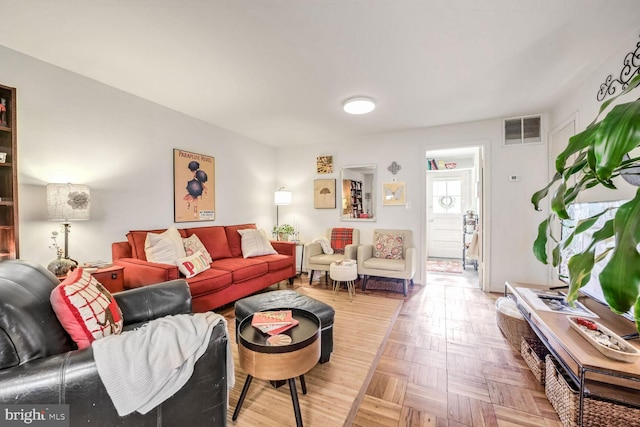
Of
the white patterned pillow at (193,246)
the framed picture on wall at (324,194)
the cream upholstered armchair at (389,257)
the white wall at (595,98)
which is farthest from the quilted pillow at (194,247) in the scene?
the white wall at (595,98)

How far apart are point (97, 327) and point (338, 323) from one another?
6.52 ft

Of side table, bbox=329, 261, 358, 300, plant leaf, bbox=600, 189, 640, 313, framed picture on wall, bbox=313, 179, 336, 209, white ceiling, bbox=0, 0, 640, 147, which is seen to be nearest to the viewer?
plant leaf, bbox=600, 189, 640, 313

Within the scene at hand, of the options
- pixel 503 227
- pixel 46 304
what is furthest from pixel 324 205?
pixel 46 304

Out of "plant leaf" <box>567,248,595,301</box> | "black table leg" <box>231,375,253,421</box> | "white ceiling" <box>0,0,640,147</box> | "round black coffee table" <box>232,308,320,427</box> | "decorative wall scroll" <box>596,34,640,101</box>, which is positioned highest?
"white ceiling" <box>0,0,640,147</box>

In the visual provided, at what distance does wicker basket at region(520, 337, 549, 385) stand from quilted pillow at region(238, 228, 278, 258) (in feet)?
9.53

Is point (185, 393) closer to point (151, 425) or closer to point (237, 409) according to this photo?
point (151, 425)

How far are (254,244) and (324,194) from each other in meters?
1.61

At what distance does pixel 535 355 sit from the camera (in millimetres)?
1774

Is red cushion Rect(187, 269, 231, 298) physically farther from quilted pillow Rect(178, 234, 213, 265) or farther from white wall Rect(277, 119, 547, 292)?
white wall Rect(277, 119, 547, 292)

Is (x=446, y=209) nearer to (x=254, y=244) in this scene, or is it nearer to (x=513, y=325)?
(x=513, y=325)

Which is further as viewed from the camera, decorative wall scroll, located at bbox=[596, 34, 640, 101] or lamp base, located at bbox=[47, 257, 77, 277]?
lamp base, located at bbox=[47, 257, 77, 277]

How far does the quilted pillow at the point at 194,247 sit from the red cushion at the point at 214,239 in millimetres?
156

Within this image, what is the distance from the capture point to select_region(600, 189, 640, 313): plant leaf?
0.61m

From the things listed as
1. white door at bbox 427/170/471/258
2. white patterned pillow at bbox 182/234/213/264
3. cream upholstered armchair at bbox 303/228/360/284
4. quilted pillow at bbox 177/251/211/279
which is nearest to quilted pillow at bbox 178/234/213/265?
white patterned pillow at bbox 182/234/213/264
